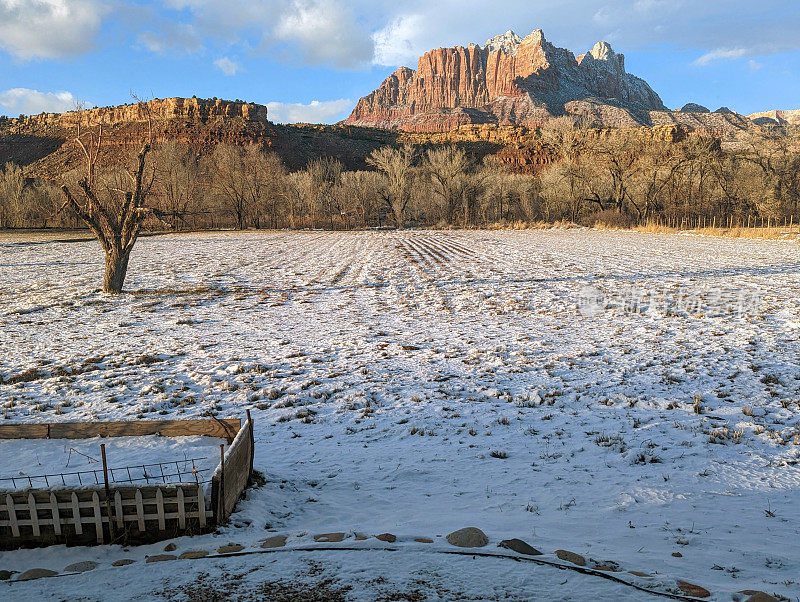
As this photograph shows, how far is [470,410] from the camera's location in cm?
686

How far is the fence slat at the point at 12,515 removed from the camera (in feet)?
12.4

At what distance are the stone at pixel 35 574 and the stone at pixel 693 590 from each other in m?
4.10

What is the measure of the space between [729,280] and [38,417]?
1914cm

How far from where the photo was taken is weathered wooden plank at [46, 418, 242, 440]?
17.1ft

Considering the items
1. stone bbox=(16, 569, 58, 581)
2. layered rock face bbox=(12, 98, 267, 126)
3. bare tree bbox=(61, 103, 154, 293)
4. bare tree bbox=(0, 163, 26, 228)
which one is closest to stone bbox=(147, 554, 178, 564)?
stone bbox=(16, 569, 58, 581)

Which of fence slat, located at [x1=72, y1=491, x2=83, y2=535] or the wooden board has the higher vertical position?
the wooden board

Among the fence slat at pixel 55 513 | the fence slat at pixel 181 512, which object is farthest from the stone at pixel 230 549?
the fence slat at pixel 55 513

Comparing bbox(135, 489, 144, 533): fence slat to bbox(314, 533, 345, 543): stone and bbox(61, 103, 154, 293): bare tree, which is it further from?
bbox(61, 103, 154, 293): bare tree

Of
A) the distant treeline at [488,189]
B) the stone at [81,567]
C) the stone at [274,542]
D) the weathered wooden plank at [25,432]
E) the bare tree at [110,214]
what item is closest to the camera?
the stone at [81,567]

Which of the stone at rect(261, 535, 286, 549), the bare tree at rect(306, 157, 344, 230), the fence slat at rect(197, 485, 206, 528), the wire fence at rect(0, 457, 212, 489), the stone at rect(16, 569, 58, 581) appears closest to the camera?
the stone at rect(16, 569, 58, 581)

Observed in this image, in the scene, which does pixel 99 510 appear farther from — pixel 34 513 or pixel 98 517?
→ pixel 34 513

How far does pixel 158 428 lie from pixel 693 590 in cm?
480

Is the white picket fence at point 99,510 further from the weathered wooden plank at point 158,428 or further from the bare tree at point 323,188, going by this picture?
the bare tree at point 323,188

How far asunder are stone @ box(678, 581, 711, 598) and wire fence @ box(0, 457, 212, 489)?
3574 millimetres
